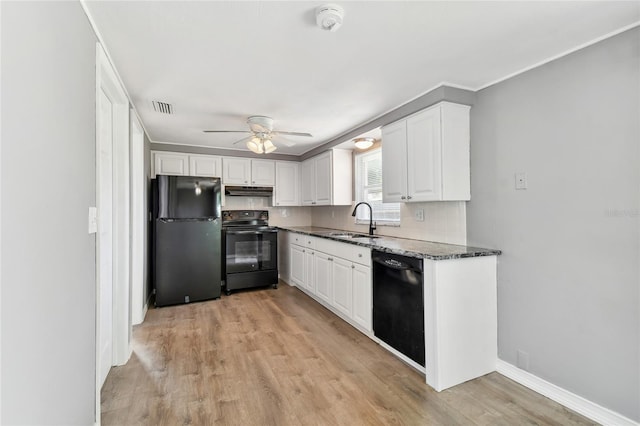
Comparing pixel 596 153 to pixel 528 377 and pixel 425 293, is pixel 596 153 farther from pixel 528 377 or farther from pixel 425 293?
pixel 528 377

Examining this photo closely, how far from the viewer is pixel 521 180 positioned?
2242 millimetres

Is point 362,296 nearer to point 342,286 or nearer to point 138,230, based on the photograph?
point 342,286

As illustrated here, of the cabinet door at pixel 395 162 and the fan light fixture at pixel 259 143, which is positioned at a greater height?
the fan light fixture at pixel 259 143

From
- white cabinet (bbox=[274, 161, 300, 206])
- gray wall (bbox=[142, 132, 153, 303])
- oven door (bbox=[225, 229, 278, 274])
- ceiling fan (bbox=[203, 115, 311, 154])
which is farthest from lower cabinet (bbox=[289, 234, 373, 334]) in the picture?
gray wall (bbox=[142, 132, 153, 303])

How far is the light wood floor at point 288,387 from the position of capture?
6.01 feet

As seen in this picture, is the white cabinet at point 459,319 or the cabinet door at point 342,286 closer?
the white cabinet at point 459,319

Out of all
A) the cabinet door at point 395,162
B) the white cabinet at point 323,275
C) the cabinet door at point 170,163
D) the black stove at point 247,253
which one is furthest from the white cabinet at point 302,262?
the cabinet door at point 170,163

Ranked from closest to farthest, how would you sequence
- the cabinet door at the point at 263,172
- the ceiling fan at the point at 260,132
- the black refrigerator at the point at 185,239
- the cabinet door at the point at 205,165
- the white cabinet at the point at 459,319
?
the white cabinet at the point at 459,319
the ceiling fan at the point at 260,132
the black refrigerator at the point at 185,239
the cabinet door at the point at 205,165
the cabinet door at the point at 263,172

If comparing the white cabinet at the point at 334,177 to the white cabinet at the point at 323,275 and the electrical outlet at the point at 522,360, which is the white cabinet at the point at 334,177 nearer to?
the white cabinet at the point at 323,275

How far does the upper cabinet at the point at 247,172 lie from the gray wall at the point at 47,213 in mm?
3275

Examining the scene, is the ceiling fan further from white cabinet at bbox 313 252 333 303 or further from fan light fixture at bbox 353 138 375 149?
white cabinet at bbox 313 252 333 303

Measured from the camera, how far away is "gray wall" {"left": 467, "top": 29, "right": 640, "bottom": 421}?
5.66 feet

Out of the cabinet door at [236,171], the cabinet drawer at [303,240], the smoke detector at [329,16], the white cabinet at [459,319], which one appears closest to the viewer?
the smoke detector at [329,16]

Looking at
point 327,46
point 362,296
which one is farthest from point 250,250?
point 327,46
